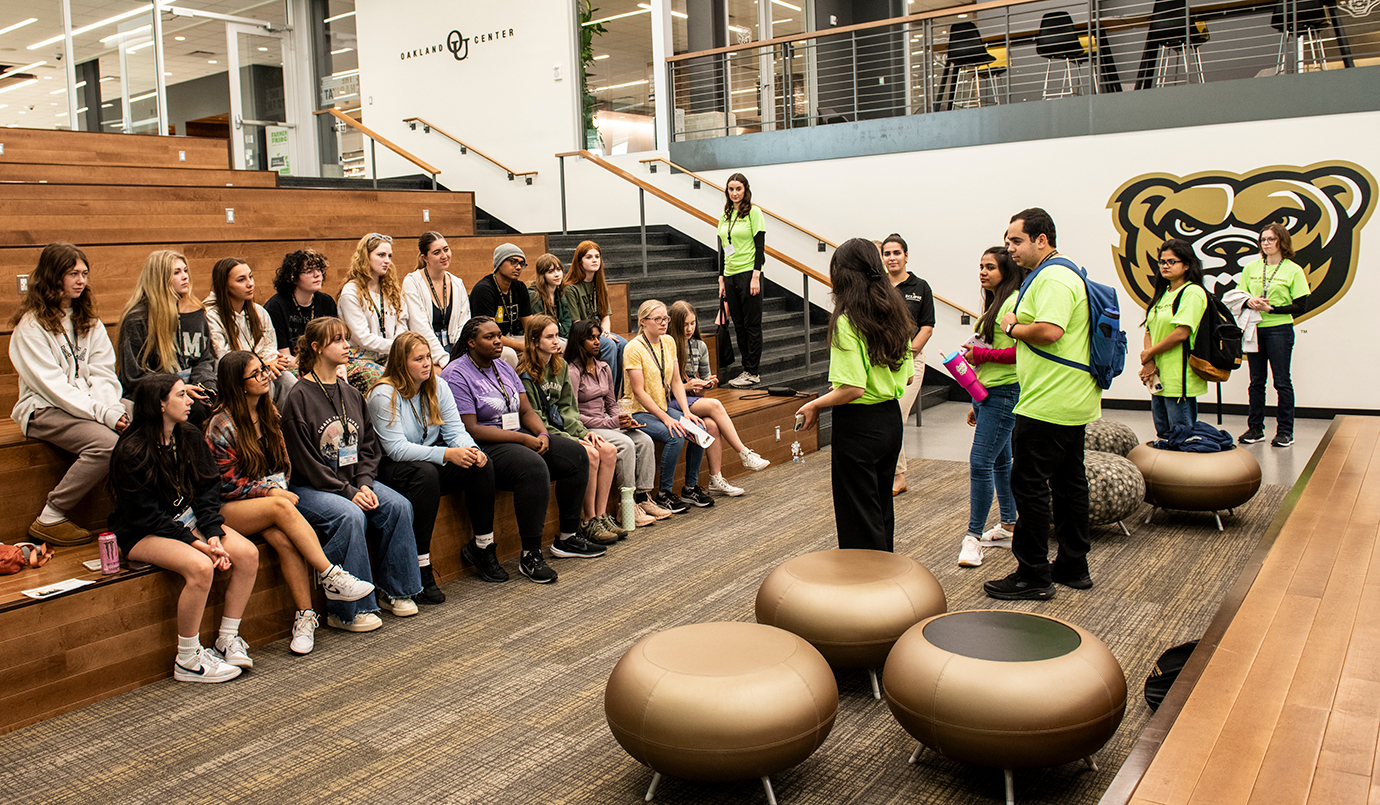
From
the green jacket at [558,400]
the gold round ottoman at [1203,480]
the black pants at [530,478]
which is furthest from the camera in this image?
the green jacket at [558,400]

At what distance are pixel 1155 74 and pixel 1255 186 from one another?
1667mm

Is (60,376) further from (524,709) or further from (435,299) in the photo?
(524,709)

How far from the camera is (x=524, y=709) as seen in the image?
332 centimetres

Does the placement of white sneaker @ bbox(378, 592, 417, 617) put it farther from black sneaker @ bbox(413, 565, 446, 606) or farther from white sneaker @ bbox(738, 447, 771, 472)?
white sneaker @ bbox(738, 447, 771, 472)


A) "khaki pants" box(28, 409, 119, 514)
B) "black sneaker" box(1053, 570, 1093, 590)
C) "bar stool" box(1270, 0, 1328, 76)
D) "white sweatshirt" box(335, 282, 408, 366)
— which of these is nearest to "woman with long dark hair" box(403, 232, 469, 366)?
"white sweatshirt" box(335, 282, 408, 366)

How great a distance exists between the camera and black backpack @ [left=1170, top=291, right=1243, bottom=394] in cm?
562

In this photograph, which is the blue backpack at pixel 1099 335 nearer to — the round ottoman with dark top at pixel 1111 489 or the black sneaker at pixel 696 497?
the round ottoman with dark top at pixel 1111 489

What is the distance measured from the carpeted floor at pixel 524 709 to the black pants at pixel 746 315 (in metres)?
3.26

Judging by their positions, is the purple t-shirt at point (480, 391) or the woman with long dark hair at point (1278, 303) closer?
the purple t-shirt at point (480, 391)

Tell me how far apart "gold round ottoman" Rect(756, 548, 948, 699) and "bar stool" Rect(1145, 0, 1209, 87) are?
704 cm

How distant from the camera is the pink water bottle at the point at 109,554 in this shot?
11.6 ft

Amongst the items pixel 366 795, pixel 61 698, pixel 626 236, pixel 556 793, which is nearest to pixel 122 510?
pixel 61 698

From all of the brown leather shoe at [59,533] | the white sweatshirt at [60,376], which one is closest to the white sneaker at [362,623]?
the brown leather shoe at [59,533]

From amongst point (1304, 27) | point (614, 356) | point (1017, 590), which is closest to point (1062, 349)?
point (1017, 590)
